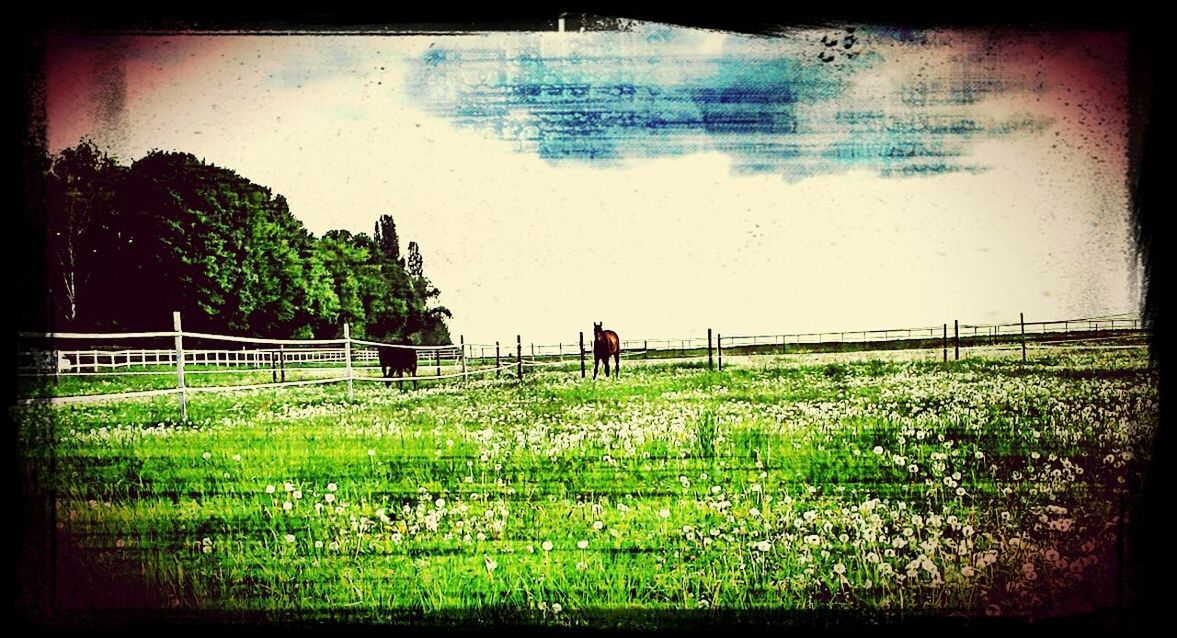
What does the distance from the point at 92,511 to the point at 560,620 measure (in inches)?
76.1

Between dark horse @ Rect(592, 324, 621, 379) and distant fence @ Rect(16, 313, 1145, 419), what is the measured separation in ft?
0.08

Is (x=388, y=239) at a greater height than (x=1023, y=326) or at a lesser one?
greater

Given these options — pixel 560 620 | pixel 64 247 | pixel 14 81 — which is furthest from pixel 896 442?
pixel 14 81

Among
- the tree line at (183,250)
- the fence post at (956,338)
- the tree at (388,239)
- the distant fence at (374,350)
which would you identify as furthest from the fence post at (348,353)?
the fence post at (956,338)

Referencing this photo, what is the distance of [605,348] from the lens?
2.61 meters

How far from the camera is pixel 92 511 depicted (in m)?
2.60

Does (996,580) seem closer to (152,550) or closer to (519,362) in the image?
(519,362)

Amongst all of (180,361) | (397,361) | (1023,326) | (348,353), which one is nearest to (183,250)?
(180,361)

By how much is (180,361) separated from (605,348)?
1.67m

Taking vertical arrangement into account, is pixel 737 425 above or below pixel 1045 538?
above

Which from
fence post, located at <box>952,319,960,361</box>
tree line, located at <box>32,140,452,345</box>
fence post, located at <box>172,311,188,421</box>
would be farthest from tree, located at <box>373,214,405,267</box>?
fence post, located at <box>952,319,960,361</box>

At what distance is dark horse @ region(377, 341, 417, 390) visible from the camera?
2674 mm

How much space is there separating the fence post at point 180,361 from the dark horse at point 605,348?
1.60 meters

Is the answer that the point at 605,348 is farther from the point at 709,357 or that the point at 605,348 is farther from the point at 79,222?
the point at 79,222
